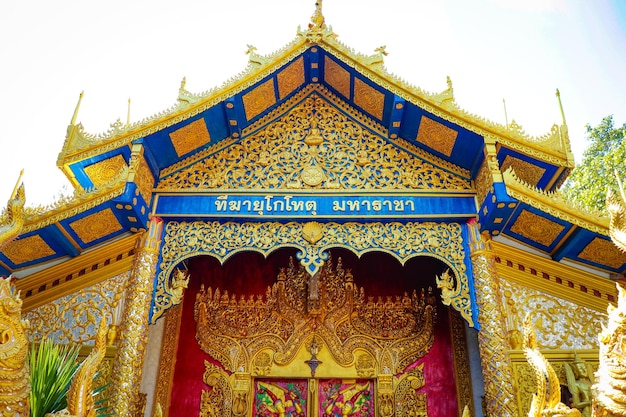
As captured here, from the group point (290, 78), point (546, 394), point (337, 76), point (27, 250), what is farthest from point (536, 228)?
point (27, 250)

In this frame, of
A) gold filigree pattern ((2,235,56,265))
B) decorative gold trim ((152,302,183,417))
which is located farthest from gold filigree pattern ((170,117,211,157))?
decorative gold trim ((152,302,183,417))

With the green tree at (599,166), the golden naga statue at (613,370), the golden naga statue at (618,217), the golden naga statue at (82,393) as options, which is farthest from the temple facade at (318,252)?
the green tree at (599,166)

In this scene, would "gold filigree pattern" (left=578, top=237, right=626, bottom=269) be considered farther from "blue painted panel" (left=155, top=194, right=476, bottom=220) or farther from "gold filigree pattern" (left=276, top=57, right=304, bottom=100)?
"gold filigree pattern" (left=276, top=57, right=304, bottom=100)

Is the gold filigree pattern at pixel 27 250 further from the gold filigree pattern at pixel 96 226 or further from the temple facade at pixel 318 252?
the gold filigree pattern at pixel 96 226

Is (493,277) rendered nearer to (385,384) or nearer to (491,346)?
(491,346)

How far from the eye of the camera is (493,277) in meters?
6.65

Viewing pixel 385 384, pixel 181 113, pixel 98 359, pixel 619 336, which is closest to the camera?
pixel 619 336

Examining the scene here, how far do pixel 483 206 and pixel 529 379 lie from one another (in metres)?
2.03

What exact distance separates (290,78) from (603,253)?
4.62 meters

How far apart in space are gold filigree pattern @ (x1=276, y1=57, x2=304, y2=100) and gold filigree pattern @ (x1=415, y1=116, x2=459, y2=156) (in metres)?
1.89

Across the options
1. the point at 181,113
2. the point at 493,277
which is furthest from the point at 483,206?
the point at 181,113

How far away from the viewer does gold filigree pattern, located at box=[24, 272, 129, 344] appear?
652cm

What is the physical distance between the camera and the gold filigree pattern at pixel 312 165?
750 centimetres

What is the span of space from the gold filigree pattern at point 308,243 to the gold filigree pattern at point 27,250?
1350 mm
